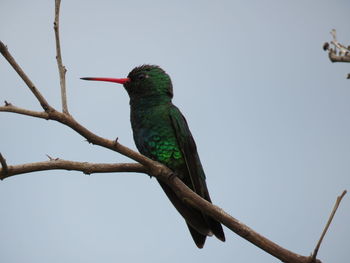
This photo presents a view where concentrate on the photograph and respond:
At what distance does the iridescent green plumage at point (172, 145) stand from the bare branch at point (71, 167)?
162cm

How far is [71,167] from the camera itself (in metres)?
4.32

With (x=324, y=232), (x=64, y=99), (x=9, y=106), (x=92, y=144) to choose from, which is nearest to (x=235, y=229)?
(x=324, y=232)

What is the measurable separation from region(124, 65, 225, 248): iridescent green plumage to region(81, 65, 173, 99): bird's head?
0.02 meters

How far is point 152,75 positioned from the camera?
714cm

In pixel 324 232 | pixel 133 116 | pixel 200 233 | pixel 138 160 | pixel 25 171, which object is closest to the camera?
pixel 324 232

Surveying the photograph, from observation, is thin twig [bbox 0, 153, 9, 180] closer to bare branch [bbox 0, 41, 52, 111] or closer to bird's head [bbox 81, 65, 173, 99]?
bare branch [bbox 0, 41, 52, 111]

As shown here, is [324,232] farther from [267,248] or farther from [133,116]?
[133,116]

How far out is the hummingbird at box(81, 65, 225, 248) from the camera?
6.34 m

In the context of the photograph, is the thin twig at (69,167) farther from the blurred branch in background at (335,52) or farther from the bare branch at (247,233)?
the blurred branch in background at (335,52)

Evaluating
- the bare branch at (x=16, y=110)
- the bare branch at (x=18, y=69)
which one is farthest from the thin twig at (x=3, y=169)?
the bare branch at (x=18, y=69)

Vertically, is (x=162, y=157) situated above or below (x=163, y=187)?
above

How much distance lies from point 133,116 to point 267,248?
316 centimetres

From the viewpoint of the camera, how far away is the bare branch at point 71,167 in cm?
401

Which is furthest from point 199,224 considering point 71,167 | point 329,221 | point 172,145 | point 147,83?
point 329,221
